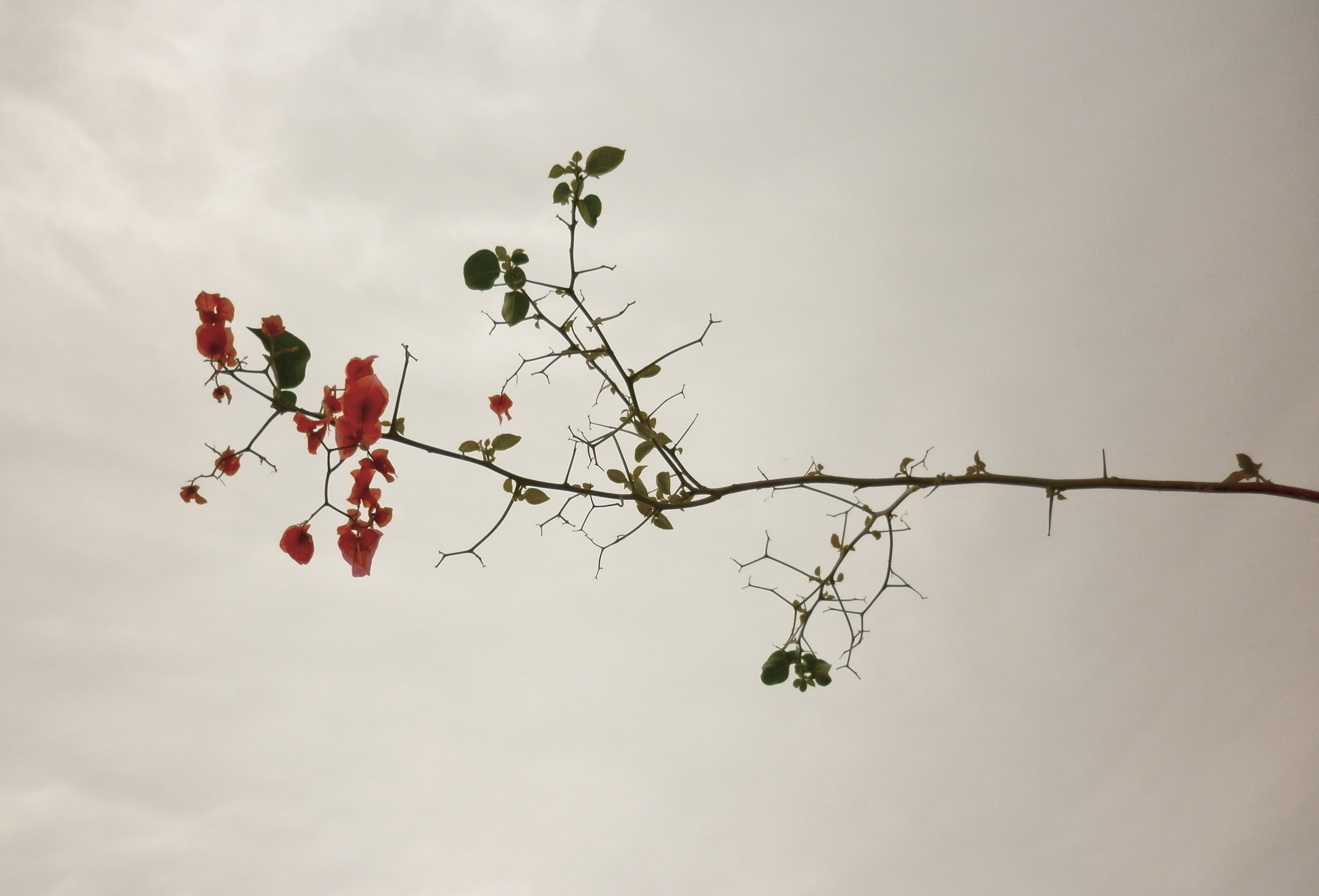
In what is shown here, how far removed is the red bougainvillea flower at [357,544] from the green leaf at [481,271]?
0.58 feet

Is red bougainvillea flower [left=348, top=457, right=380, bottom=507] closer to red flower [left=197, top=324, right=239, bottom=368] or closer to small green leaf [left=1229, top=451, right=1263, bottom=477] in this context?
red flower [left=197, top=324, right=239, bottom=368]

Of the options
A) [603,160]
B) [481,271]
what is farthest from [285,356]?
[603,160]

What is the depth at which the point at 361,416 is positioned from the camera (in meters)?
0.40

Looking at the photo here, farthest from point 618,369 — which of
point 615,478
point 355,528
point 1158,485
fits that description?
point 1158,485

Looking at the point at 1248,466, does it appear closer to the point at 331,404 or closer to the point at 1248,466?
the point at 1248,466

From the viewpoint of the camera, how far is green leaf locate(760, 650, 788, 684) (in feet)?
1.73

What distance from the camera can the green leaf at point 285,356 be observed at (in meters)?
0.39

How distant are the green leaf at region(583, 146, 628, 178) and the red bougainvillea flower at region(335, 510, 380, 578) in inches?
11.1

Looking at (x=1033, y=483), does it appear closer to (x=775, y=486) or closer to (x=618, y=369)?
(x=775, y=486)

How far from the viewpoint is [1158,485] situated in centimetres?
36

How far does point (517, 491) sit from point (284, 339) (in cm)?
17

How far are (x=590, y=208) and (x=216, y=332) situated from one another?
251 millimetres

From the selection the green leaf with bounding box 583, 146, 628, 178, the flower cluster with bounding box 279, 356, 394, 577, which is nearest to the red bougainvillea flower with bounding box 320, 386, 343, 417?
the flower cluster with bounding box 279, 356, 394, 577

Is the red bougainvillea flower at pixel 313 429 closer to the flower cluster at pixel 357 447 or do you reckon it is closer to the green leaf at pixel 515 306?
the flower cluster at pixel 357 447
